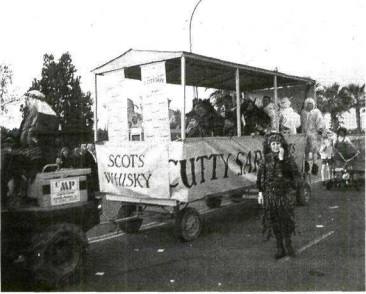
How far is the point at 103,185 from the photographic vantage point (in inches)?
337

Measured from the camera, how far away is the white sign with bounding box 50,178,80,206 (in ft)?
19.1

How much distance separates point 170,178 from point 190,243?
1.12 metres

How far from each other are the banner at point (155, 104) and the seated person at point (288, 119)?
4427 mm

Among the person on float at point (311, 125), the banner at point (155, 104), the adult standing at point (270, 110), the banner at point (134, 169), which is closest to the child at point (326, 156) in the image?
the person on float at point (311, 125)

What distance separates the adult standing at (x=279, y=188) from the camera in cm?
655

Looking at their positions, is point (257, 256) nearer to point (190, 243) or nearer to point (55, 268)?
point (190, 243)

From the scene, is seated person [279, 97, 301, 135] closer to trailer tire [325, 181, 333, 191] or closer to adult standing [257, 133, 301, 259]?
trailer tire [325, 181, 333, 191]

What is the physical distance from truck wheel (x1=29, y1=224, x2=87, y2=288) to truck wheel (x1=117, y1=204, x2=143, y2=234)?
8.34 feet

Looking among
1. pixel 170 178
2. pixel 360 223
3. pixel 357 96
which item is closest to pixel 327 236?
pixel 360 223

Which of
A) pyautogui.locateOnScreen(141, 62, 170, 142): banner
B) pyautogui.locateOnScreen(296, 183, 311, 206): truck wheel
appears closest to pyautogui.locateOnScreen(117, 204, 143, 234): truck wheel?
pyautogui.locateOnScreen(141, 62, 170, 142): banner

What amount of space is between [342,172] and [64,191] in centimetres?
978

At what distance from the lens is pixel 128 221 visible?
8.50m

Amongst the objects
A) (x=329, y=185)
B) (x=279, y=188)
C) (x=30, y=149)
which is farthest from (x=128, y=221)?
(x=329, y=185)

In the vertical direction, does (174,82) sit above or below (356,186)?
above
